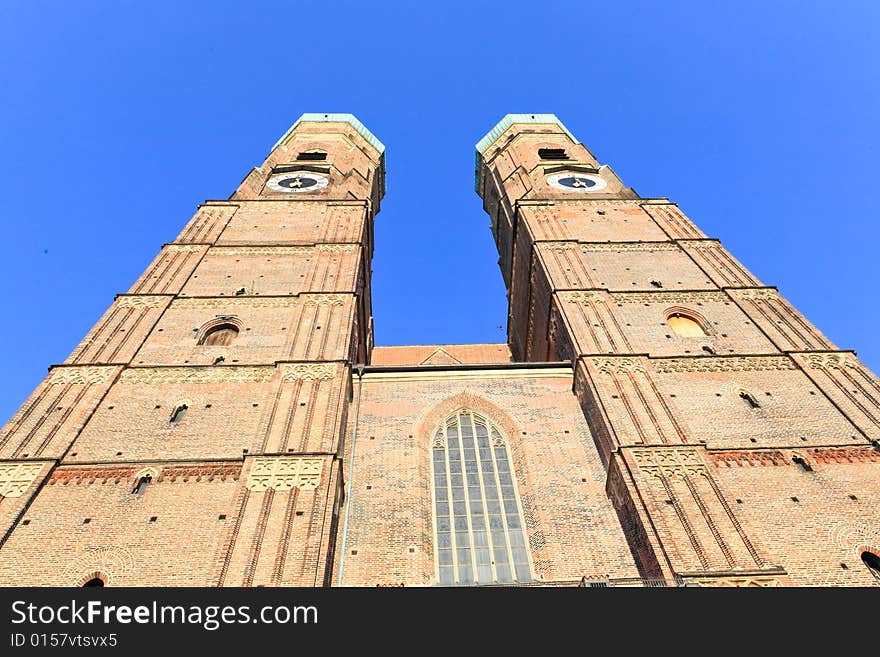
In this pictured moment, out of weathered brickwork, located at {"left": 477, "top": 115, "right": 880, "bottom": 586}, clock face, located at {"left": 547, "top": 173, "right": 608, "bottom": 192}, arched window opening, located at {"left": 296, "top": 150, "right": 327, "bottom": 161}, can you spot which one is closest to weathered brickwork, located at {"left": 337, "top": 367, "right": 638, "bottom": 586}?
weathered brickwork, located at {"left": 477, "top": 115, "right": 880, "bottom": 586}

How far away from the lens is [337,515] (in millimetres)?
12312

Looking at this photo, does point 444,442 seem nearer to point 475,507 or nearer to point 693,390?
point 475,507

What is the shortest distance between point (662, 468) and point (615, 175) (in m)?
18.9

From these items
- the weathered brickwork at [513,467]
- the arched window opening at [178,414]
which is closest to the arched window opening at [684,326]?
the weathered brickwork at [513,467]

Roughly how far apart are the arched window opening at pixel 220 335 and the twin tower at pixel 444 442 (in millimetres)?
56

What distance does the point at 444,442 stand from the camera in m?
→ 15.2

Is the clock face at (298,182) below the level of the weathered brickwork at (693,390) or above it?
above

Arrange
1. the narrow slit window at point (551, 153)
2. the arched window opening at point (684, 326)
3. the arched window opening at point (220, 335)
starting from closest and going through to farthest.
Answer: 1. the arched window opening at point (220, 335)
2. the arched window opening at point (684, 326)
3. the narrow slit window at point (551, 153)

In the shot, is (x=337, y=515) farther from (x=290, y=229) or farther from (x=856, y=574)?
(x=290, y=229)

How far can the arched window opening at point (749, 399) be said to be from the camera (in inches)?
588

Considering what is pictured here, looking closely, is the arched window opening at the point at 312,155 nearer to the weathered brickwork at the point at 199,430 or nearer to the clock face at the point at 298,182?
the clock face at the point at 298,182

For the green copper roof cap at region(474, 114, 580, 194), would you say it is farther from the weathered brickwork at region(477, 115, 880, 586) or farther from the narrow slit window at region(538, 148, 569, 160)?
the weathered brickwork at region(477, 115, 880, 586)

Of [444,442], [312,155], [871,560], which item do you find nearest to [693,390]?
[871,560]

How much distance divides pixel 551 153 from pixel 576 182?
4.72m
